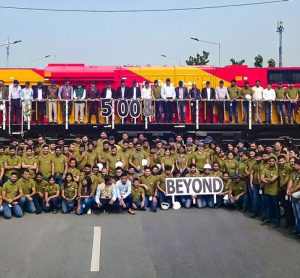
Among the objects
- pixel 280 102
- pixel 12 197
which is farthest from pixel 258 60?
pixel 12 197

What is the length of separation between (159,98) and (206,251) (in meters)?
10.0

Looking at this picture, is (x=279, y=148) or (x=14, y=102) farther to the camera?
(x=14, y=102)

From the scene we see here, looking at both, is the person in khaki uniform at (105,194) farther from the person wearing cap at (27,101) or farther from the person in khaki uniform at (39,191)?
the person wearing cap at (27,101)

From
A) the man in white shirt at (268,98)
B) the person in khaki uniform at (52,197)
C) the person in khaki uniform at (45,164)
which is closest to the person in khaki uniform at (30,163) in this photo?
the person in khaki uniform at (45,164)

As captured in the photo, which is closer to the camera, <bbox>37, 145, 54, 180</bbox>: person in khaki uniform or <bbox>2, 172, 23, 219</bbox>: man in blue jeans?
<bbox>2, 172, 23, 219</bbox>: man in blue jeans

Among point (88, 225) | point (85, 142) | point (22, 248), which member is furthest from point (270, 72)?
point (22, 248)

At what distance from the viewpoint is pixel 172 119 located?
19500 mm

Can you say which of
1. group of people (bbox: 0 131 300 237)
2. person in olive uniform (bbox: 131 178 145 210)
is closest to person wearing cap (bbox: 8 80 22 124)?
group of people (bbox: 0 131 300 237)

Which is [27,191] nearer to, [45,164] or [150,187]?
[45,164]

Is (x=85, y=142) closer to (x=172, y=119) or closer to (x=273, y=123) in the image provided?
(x=172, y=119)

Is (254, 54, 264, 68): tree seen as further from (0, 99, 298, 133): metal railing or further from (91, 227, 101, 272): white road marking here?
(91, 227, 101, 272): white road marking

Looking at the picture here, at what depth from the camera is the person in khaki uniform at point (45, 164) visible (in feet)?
49.8

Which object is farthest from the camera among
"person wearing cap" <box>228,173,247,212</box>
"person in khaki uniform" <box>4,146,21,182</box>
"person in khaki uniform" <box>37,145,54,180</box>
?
"person in khaki uniform" <box>37,145,54,180</box>

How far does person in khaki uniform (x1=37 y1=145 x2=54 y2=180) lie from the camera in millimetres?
15180
